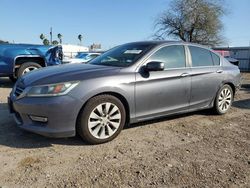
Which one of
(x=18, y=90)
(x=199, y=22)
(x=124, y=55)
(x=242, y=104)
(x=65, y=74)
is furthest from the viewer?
(x=199, y=22)

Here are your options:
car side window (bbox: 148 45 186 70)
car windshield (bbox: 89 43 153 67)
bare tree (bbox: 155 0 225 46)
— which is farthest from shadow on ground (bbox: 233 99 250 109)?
bare tree (bbox: 155 0 225 46)

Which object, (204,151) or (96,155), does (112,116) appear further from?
(204,151)

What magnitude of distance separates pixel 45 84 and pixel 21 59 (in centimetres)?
604

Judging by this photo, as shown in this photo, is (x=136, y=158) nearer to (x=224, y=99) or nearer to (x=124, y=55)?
(x=124, y=55)

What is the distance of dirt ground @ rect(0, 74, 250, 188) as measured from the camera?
3.23 metres

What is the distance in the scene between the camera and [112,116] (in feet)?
14.2

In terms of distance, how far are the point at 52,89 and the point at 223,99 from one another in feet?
12.2

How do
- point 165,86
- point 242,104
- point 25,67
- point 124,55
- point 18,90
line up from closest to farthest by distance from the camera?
point 18,90, point 165,86, point 124,55, point 242,104, point 25,67

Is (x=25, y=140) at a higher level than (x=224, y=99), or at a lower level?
lower

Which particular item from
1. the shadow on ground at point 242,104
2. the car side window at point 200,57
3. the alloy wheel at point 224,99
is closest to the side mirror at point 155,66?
the car side window at point 200,57

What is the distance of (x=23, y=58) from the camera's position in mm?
9562

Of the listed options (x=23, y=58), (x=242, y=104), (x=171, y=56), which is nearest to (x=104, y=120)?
(x=171, y=56)

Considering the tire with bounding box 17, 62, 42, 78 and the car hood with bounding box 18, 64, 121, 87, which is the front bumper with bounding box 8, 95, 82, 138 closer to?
the car hood with bounding box 18, 64, 121, 87

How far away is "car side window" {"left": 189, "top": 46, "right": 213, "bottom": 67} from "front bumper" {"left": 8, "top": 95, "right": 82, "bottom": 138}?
2564 millimetres
